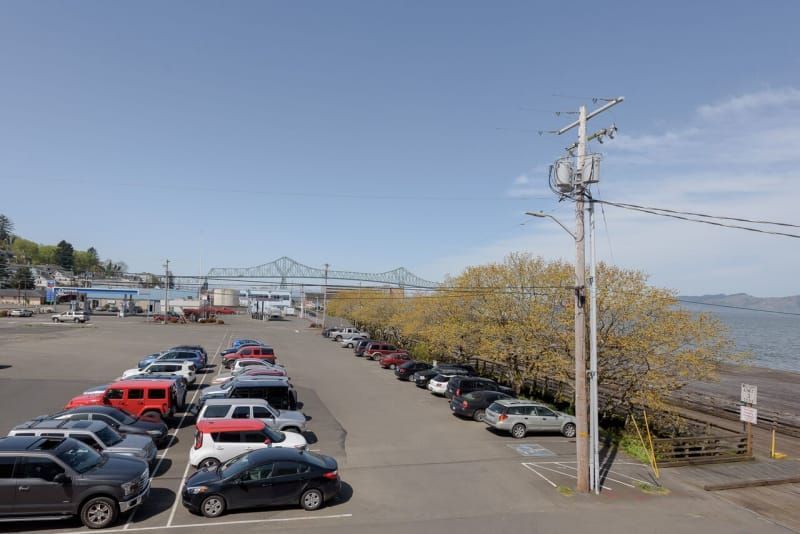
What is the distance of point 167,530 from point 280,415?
7173 mm

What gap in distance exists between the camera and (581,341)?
45.9 feet

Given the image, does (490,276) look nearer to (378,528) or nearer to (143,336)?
(378,528)

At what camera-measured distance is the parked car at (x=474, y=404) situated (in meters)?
21.8

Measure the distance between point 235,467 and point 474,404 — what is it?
1230 cm

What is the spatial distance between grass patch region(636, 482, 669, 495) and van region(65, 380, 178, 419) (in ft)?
53.6

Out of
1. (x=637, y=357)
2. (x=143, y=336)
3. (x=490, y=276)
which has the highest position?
(x=490, y=276)

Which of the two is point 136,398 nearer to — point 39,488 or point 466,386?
point 39,488

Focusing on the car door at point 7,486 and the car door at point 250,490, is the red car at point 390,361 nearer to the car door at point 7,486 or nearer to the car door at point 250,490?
the car door at point 250,490

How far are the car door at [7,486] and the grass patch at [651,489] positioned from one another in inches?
588

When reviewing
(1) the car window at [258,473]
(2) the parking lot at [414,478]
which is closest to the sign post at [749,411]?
(2) the parking lot at [414,478]

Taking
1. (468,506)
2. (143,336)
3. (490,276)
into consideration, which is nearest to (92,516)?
(468,506)

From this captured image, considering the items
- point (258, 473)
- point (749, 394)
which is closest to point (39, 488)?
point (258, 473)

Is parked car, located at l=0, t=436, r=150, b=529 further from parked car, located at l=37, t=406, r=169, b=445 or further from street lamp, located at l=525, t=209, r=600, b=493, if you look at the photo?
street lamp, located at l=525, t=209, r=600, b=493

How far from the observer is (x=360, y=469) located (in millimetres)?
14594
